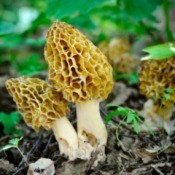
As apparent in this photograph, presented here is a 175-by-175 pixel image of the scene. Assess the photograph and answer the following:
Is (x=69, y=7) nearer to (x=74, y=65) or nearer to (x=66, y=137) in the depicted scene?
(x=74, y=65)

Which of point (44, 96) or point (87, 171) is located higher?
point (44, 96)

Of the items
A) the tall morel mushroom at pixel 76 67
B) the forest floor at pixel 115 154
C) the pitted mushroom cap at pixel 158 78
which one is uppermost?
the tall morel mushroom at pixel 76 67

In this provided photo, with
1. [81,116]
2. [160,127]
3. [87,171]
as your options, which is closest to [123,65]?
[160,127]

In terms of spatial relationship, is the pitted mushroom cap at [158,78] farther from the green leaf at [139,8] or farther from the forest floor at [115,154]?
the green leaf at [139,8]

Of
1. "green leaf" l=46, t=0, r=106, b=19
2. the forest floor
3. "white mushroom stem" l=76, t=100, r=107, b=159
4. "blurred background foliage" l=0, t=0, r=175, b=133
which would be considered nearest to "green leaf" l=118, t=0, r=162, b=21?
"blurred background foliage" l=0, t=0, r=175, b=133

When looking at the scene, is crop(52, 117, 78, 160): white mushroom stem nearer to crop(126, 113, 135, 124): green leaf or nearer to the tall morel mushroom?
the tall morel mushroom

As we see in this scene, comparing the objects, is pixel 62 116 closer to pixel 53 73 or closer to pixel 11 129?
pixel 53 73

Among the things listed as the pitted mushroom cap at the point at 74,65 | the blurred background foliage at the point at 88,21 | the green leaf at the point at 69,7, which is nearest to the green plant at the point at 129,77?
the blurred background foliage at the point at 88,21
